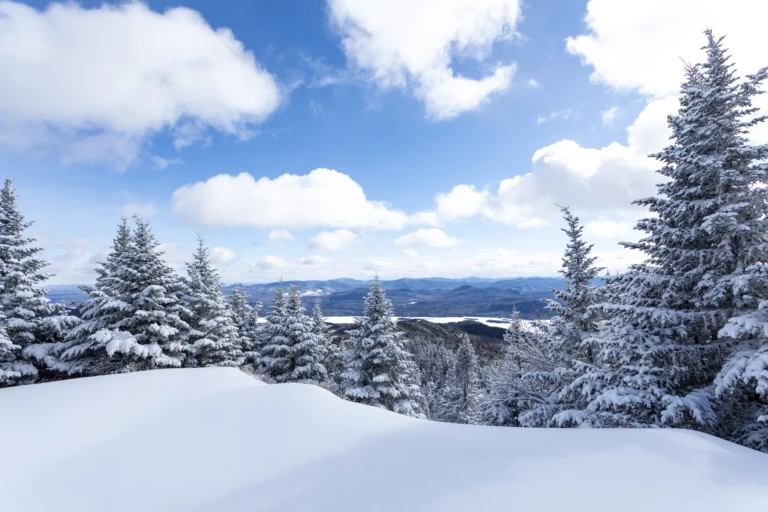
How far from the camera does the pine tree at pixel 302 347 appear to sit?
2184 cm

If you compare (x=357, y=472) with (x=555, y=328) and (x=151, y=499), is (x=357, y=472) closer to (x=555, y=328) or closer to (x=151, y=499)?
(x=151, y=499)

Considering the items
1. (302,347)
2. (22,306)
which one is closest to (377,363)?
(302,347)

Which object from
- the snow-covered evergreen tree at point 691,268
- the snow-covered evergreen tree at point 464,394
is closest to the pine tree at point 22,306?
the snow-covered evergreen tree at point 691,268

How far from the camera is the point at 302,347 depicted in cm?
2192

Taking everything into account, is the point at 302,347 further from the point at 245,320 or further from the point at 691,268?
the point at 691,268

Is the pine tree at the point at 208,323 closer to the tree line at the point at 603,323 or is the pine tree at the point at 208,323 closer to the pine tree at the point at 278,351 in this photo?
the tree line at the point at 603,323

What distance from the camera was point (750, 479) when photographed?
392 cm

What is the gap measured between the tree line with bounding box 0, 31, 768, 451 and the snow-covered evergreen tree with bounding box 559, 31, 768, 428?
38mm

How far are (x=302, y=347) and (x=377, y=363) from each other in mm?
6214

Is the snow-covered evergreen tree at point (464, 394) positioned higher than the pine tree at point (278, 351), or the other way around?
the pine tree at point (278, 351)

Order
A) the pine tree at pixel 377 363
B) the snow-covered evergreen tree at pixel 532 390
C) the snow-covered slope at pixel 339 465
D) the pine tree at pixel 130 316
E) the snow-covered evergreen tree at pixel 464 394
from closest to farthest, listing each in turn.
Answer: the snow-covered slope at pixel 339 465
the snow-covered evergreen tree at pixel 532 390
the pine tree at pixel 130 316
the pine tree at pixel 377 363
the snow-covered evergreen tree at pixel 464 394

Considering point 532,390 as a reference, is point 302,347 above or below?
below

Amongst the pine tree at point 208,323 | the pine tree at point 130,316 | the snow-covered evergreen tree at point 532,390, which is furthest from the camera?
the pine tree at point 208,323

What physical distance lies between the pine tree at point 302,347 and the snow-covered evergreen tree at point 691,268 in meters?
16.8
